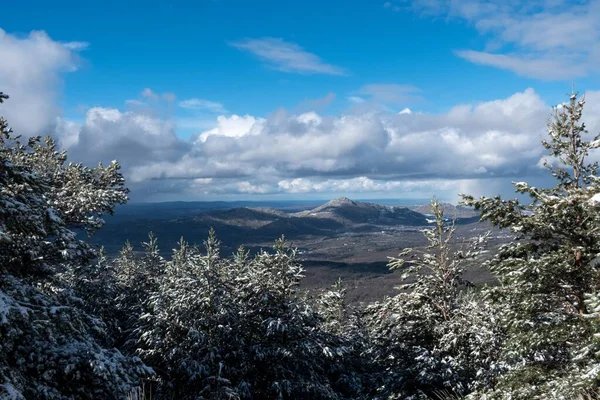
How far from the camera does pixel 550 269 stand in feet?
34.5

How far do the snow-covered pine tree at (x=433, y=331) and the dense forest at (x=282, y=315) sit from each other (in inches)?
3.4

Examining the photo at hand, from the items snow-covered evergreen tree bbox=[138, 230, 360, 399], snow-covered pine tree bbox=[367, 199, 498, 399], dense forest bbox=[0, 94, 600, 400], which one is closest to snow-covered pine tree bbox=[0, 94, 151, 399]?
dense forest bbox=[0, 94, 600, 400]

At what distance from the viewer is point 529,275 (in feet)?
35.0

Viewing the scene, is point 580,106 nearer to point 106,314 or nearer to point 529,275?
point 529,275

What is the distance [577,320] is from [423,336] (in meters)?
10.4

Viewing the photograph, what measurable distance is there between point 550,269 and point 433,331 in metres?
9.94

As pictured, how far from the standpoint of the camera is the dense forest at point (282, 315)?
8477 millimetres

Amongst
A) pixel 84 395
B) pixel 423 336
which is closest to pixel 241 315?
pixel 423 336

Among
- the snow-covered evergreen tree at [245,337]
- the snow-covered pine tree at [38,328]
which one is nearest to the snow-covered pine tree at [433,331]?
the snow-covered evergreen tree at [245,337]

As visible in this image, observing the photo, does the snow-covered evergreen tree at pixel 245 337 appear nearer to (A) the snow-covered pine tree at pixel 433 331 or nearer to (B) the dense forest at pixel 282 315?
(B) the dense forest at pixel 282 315

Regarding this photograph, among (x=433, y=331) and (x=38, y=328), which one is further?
(x=433, y=331)

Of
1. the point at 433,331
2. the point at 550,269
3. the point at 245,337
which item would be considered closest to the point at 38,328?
the point at 550,269

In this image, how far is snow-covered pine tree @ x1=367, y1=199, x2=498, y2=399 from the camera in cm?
1673

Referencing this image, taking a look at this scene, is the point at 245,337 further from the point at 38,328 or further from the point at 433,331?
the point at 38,328
